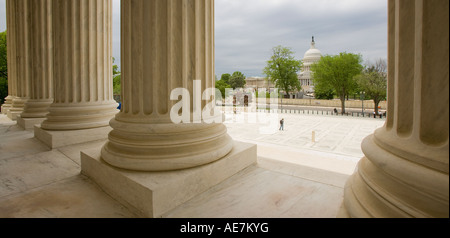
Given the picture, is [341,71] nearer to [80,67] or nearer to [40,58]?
[40,58]

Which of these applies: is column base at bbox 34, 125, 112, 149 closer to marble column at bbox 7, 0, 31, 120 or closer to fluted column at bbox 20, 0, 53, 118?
fluted column at bbox 20, 0, 53, 118

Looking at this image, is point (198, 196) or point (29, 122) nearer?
point (198, 196)

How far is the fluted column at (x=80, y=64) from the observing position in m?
11.2

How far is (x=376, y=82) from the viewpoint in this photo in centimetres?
8075

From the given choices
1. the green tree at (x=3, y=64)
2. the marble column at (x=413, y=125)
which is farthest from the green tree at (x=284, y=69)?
the marble column at (x=413, y=125)

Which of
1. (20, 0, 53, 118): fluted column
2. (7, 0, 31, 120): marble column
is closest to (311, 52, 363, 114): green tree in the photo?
(7, 0, 31, 120): marble column

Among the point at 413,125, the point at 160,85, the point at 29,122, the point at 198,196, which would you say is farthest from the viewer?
the point at 29,122

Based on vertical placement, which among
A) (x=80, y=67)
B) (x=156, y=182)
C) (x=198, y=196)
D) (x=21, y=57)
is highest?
(x=21, y=57)

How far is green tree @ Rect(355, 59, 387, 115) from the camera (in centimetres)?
7931

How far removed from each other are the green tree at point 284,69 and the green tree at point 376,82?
136ft

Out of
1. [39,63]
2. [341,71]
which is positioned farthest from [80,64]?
[341,71]

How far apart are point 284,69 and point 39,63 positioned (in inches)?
4671
